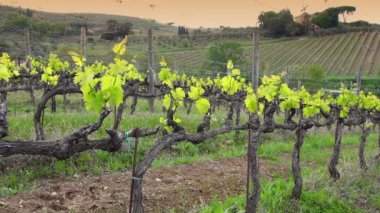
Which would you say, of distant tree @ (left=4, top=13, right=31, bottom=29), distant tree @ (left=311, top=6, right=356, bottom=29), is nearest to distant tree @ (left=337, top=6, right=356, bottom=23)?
distant tree @ (left=311, top=6, right=356, bottom=29)

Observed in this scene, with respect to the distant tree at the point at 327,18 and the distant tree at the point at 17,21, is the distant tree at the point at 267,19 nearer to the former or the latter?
the distant tree at the point at 327,18

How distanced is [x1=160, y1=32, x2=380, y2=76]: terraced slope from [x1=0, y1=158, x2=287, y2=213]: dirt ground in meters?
41.2

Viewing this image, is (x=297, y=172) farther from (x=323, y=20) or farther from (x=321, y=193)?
(x=323, y=20)

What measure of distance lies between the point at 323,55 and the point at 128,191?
5547 cm

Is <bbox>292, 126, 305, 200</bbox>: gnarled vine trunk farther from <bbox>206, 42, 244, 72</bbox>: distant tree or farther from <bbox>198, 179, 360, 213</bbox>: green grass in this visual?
<bbox>206, 42, 244, 72</bbox>: distant tree

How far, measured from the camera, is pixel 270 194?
20.4 ft

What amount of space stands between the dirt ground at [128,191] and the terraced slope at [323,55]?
4115cm

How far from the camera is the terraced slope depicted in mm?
51844

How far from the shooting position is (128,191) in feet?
20.0

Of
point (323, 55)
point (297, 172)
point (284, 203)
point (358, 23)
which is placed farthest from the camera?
point (358, 23)

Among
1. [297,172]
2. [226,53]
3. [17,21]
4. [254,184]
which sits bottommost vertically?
[297,172]

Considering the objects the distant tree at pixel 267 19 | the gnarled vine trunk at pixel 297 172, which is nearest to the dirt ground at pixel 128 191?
the gnarled vine trunk at pixel 297 172

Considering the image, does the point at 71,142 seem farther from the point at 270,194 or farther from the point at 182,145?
the point at 182,145

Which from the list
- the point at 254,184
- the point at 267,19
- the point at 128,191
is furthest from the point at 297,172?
the point at 267,19
